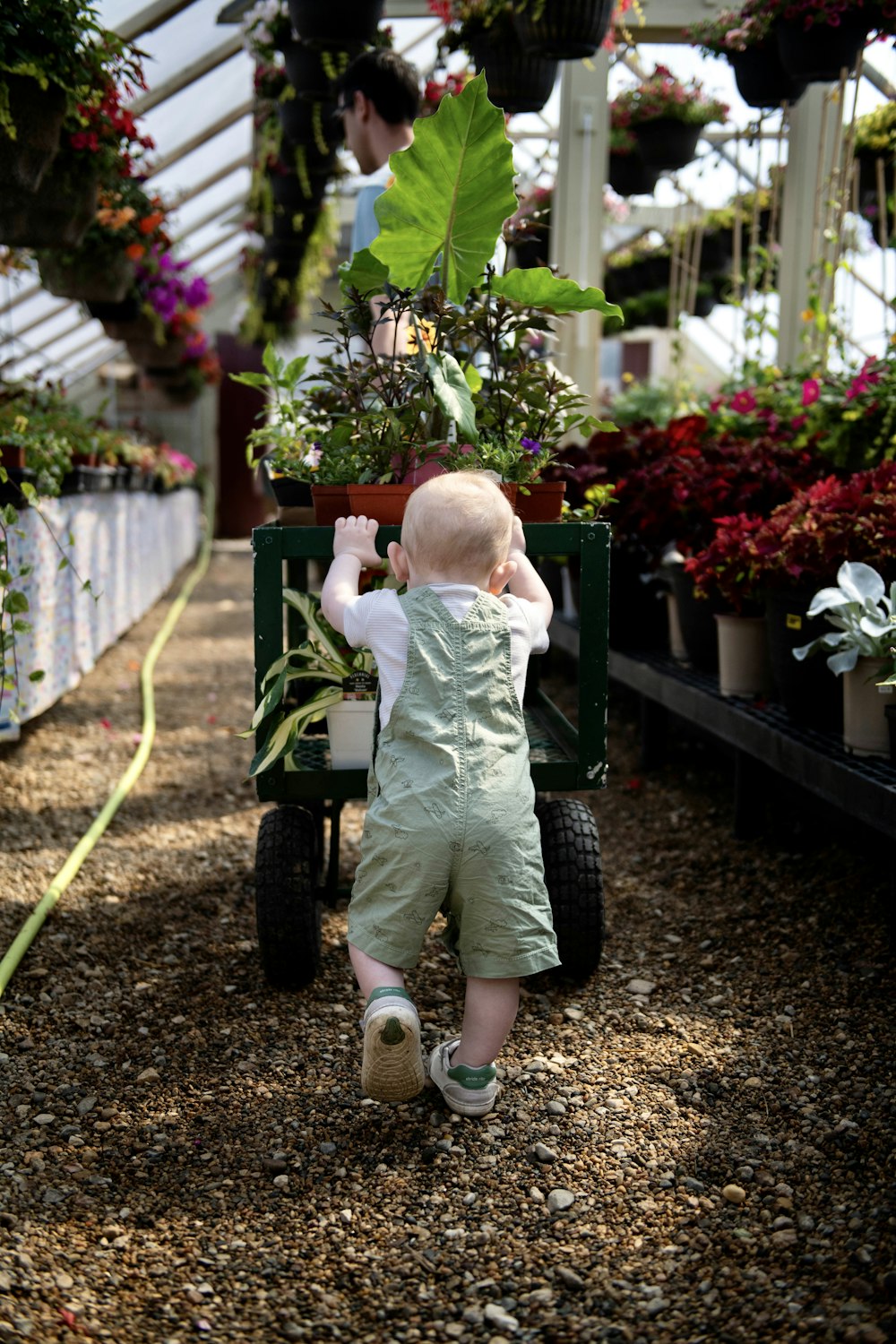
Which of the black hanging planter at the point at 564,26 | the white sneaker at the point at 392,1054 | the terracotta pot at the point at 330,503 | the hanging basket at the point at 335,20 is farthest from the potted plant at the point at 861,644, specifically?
the hanging basket at the point at 335,20

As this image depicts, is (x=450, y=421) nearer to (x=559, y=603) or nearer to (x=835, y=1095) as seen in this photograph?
(x=835, y=1095)

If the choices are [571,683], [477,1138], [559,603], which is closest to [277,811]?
[477,1138]

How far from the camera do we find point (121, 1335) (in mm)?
1352

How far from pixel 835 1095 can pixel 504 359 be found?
1476 mm

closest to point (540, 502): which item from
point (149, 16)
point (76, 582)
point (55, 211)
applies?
point (55, 211)

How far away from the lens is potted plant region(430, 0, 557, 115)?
4.18 metres

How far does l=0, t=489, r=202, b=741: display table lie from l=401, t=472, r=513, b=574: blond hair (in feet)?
4.51

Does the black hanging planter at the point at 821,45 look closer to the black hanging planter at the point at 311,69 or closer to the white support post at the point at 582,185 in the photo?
the white support post at the point at 582,185

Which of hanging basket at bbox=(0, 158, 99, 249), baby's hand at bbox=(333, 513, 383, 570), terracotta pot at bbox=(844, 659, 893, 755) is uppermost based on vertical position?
hanging basket at bbox=(0, 158, 99, 249)

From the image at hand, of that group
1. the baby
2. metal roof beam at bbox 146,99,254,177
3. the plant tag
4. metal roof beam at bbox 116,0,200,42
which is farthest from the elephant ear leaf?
metal roof beam at bbox 146,99,254,177

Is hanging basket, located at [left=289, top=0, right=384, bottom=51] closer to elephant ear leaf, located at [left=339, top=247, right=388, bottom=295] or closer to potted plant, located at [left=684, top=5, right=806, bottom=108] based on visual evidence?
potted plant, located at [left=684, top=5, right=806, bottom=108]

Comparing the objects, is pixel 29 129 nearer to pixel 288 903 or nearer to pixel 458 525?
pixel 458 525

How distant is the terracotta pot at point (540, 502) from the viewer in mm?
2234

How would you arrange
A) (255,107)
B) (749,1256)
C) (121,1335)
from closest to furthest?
(121,1335)
(749,1256)
(255,107)
